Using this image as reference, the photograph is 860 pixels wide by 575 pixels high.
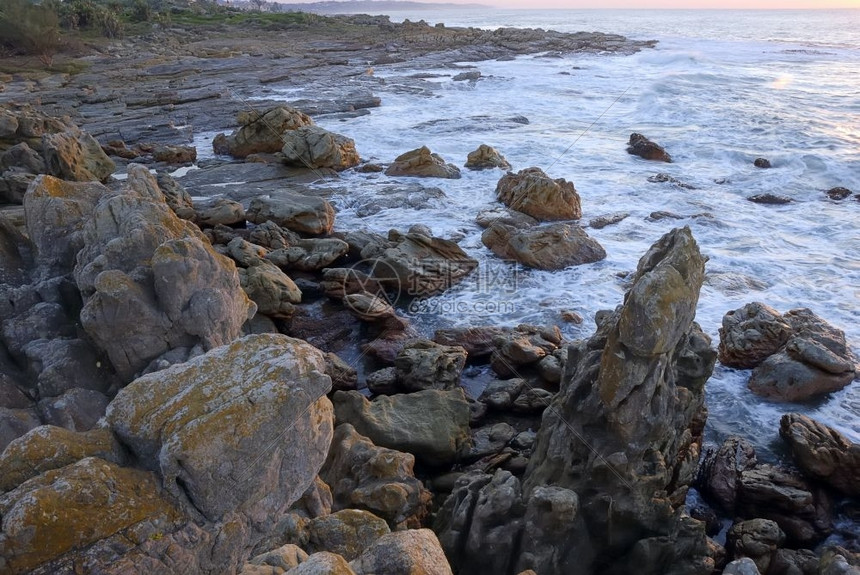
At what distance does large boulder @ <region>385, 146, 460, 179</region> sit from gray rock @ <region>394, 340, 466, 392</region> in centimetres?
993

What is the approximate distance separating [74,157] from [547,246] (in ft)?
37.7

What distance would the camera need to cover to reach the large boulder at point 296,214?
13914 millimetres

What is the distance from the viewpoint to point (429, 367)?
891 centimetres

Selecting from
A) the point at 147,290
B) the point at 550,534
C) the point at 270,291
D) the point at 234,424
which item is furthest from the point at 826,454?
the point at 270,291

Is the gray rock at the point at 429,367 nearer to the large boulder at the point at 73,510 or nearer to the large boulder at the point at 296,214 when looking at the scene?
the large boulder at the point at 296,214

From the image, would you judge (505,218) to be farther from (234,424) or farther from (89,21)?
(89,21)

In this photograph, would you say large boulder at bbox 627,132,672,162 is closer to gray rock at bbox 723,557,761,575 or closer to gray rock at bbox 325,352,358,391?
gray rock at bbox 325,352,358,391

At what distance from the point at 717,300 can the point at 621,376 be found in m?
6.78

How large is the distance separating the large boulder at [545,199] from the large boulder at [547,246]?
137 cm

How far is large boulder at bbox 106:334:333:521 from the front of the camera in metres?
3.40

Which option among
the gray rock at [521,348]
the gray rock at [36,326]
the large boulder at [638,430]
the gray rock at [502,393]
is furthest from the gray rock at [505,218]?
the gray rock at [36,326]

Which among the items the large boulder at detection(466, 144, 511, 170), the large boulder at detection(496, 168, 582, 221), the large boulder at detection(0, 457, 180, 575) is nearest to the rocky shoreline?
the large boulder at detection(0, 457, 180, 575)

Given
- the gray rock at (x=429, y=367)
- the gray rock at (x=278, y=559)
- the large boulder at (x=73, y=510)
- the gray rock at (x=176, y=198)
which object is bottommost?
the gray rock at (x=429, y=367)

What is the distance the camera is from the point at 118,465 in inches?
135
